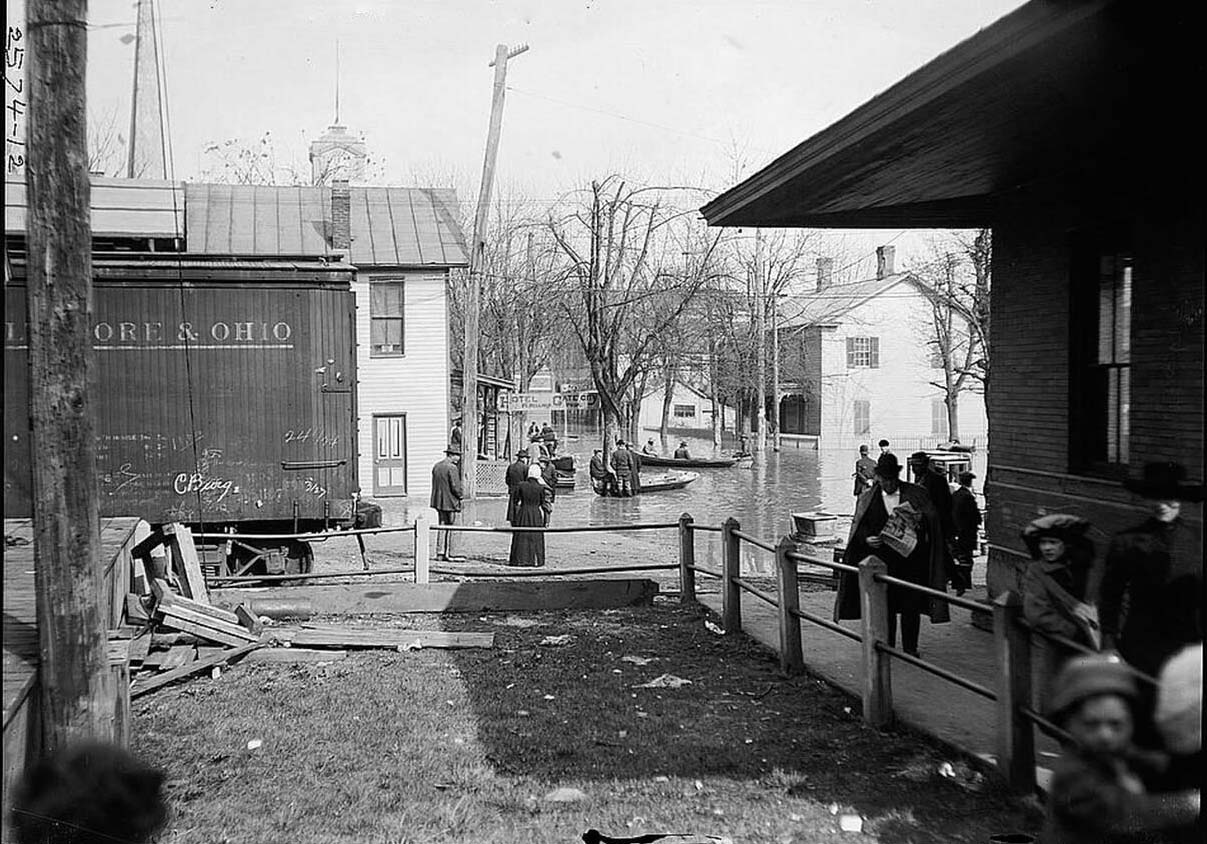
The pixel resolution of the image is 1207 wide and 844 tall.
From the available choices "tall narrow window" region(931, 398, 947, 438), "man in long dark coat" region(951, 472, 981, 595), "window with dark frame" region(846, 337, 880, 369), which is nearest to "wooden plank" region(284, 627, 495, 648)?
"man in long dark coat" region(951, 472, 981, 595)

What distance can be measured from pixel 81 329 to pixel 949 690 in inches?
210

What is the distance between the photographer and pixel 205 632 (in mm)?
7977

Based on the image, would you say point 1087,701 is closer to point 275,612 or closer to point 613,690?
point 613,690

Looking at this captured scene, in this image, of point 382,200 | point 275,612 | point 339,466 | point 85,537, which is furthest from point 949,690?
point 382,200

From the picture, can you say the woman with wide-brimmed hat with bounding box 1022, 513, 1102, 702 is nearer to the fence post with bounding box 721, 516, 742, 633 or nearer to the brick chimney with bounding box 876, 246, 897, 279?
the fence post with bounding box 721, 516, 742, 633

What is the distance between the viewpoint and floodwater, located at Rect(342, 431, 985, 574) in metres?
17.7

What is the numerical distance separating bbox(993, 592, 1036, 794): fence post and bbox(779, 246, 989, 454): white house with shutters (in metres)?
44.4

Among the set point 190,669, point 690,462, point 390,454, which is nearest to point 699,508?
point 390,454

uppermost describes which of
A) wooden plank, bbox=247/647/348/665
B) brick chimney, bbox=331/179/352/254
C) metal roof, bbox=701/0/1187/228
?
brick chimney, bbox=331/179/352/254

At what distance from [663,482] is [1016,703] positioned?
26.5 metres

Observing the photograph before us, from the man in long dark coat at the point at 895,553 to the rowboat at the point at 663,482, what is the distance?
70.2ft

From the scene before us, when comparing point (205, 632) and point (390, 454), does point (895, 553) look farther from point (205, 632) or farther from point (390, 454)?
point (390, 454)

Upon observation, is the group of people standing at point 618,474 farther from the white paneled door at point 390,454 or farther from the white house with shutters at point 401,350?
the white paneled door at point 390,454

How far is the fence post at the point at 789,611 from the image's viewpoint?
7.64 meters
